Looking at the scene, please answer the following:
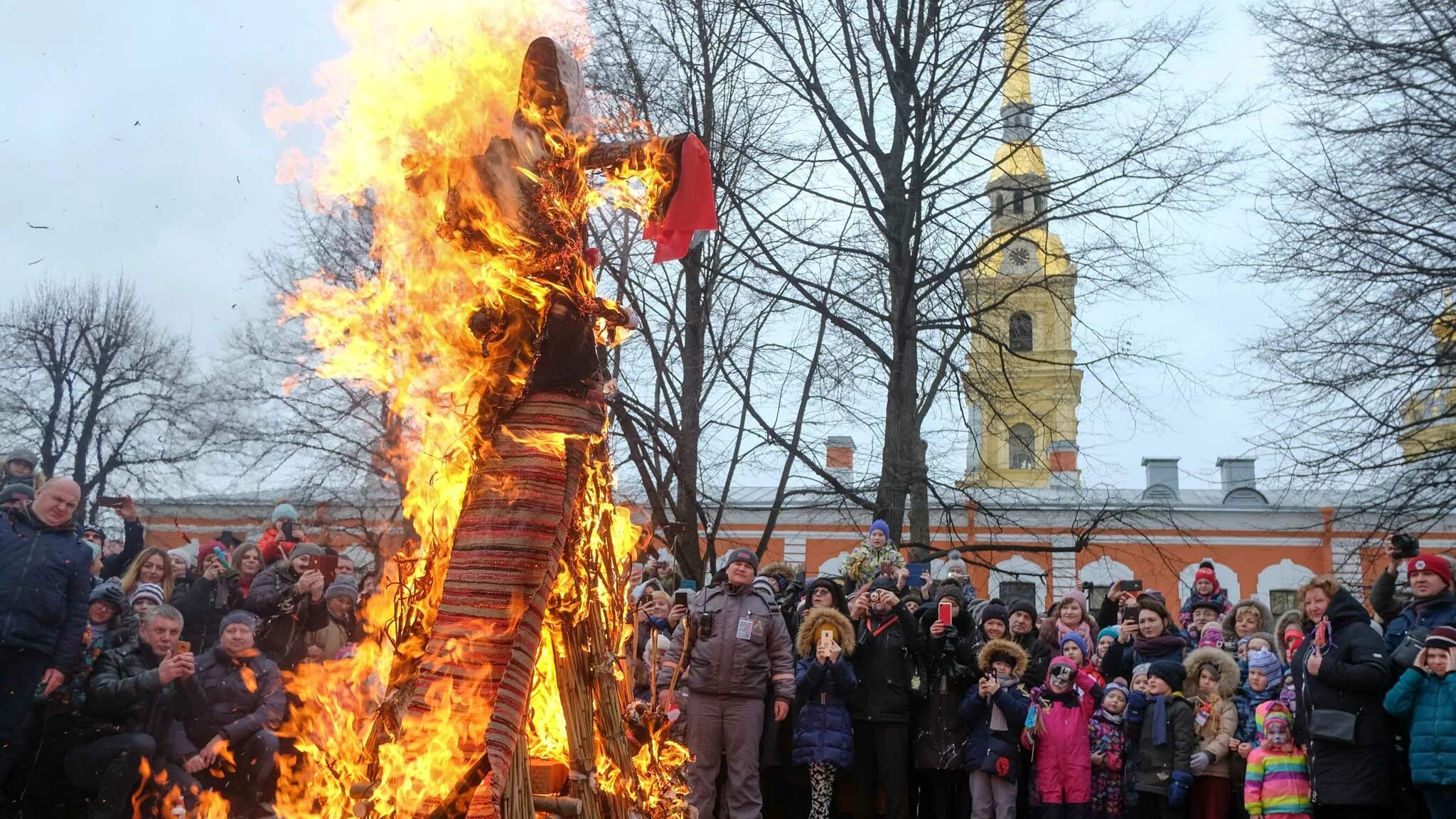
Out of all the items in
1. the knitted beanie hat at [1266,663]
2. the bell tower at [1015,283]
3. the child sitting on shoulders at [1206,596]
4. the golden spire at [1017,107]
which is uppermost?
the golden spire at [1017,107]

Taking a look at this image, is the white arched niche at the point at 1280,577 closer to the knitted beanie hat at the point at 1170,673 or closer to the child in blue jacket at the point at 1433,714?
the knitted beanie hat at the point at 1170,673

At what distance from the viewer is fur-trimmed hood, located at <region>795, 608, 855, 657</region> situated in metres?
8.76

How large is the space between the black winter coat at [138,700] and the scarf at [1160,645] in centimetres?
582

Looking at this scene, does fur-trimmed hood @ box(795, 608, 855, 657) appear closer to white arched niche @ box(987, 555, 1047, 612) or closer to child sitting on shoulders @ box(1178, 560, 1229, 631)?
child sitting on shoulders @ box(1178, 560, 1229, 631)

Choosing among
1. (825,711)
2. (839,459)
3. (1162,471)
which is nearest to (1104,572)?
(1162,471)

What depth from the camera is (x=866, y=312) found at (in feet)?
48.6

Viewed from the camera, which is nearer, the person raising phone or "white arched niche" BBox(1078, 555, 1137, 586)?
the person raising phone

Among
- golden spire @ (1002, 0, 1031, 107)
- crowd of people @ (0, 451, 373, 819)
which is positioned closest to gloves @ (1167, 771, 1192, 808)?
crowd of people @ (0, 451, 373, 819)

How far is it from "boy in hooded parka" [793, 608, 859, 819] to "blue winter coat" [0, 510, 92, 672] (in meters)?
4.33

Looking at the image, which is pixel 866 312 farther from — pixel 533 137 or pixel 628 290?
pixel 533 137

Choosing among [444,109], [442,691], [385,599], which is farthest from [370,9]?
[442,691]

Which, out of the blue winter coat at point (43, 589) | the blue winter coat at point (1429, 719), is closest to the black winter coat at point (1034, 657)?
the blue winter coat at point (1429, 719)

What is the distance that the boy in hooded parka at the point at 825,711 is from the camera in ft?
28.1

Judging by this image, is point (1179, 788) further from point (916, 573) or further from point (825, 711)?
point (916, 573)
